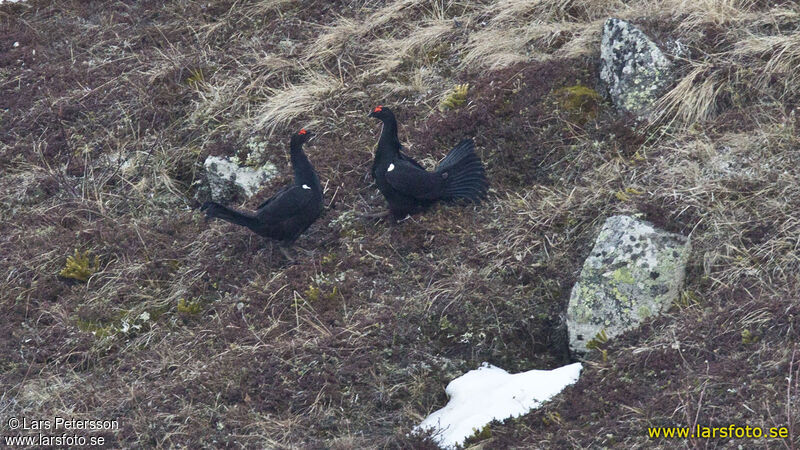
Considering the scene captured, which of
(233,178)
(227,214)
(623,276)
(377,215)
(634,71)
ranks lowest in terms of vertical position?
(233,178)

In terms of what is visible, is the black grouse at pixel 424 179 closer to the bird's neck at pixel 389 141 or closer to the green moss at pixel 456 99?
the bird's neck at pixel 389 141

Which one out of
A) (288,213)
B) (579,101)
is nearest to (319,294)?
(288,213)

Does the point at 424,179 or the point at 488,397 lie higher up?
the point at 424,179

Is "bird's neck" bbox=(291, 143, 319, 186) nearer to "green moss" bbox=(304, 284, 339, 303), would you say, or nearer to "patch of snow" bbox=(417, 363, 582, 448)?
"green moss" bbox=(304, 284, 339, 303)

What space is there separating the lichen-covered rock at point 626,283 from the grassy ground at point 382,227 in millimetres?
148

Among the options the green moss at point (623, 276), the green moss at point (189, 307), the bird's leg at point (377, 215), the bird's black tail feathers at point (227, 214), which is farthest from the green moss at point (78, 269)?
the green moss at point (623, 276)

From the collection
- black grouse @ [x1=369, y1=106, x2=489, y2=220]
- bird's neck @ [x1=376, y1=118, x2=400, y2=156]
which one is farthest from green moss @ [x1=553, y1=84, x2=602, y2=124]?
bird's neck @ [x1=376, y1=118, x2=400, y2=156]

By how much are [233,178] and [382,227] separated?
1883mm

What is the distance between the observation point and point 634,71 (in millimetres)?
7594

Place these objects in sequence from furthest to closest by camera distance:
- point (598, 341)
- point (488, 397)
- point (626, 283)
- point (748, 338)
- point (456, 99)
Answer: point (456, 99) → point (626, 283) → point (598, 341) → point (488, 397) → point (748, 338)

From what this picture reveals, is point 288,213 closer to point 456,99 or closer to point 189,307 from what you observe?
point 189,307

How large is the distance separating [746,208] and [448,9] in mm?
4696

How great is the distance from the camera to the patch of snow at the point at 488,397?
17.5 ft

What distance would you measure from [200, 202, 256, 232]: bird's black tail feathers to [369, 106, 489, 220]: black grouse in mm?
1193
